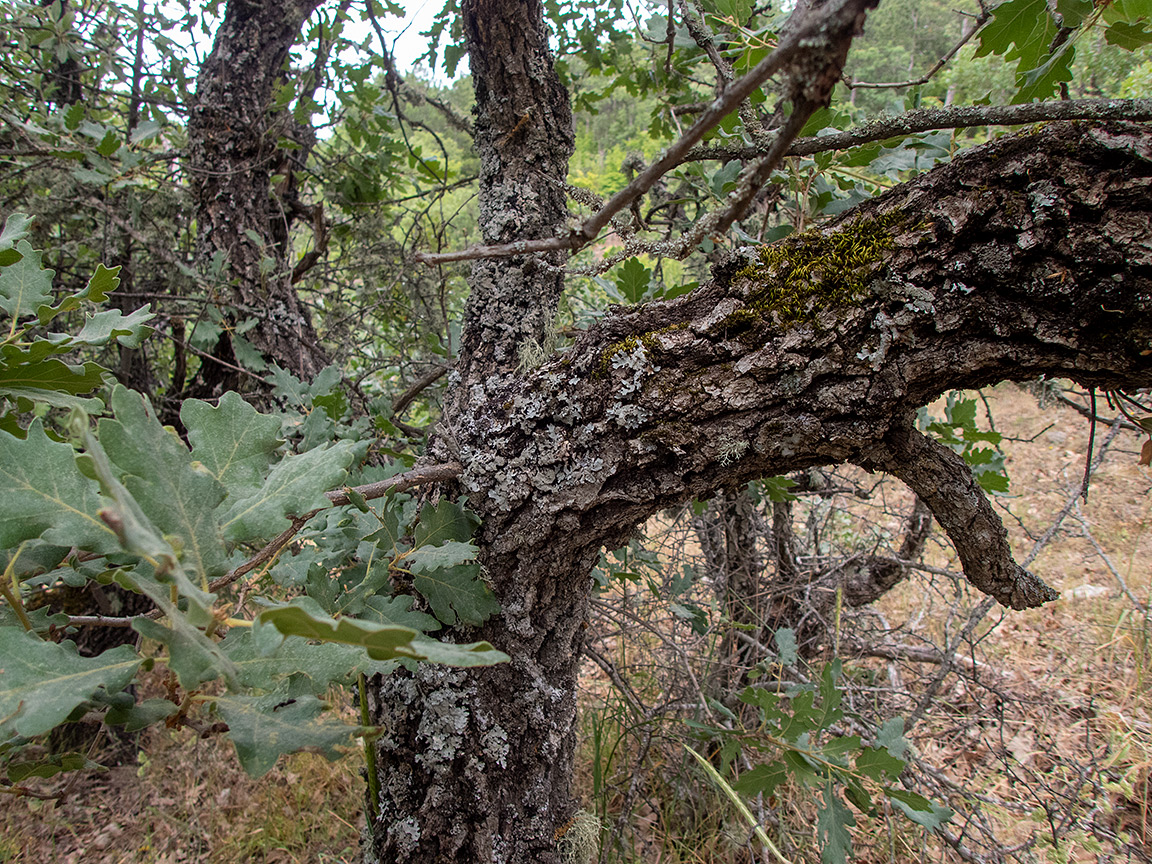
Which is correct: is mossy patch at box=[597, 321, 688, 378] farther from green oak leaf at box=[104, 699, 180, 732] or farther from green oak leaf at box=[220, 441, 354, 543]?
green oak leaf at box=[104, 699, 180, 732]

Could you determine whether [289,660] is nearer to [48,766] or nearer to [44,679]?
[44,679]

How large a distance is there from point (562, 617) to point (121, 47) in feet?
11.1

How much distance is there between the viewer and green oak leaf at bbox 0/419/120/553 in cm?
65

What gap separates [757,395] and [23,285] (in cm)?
122

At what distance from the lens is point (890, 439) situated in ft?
3.39

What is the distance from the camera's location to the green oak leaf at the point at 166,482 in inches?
24.8

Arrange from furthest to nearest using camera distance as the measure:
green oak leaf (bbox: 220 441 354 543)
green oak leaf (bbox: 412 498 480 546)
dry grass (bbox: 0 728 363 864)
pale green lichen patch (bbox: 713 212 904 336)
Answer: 1. dry grass (bbox: 0 728 363 864)
2. green oak leaf (bbox: 412 498 480 546)
3. pale green lichen patch (bbox: 713 212 904 336)
4. green oak leaf (bbox: 220 441 354 543)

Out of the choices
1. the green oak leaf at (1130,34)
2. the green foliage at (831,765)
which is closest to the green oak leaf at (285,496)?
the green foliage at (831,765)

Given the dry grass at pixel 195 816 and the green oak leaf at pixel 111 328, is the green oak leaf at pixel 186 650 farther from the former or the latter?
the dry grass at pixel 195 816

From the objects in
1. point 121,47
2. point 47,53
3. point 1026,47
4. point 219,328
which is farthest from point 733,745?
point 121,47

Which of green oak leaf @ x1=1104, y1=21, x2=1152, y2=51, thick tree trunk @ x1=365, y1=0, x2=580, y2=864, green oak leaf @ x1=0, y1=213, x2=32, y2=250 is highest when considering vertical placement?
green oak leaf @ x1=1104, y1=21, x2=1152, y2=51

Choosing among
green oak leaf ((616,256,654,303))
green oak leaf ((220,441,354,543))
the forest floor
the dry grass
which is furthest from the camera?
the dry grass

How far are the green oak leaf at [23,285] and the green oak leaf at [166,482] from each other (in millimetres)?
509

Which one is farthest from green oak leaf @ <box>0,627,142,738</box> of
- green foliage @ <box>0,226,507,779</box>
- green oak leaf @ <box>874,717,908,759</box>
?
green oak leaf @ <box>874,717,908,759</box>
